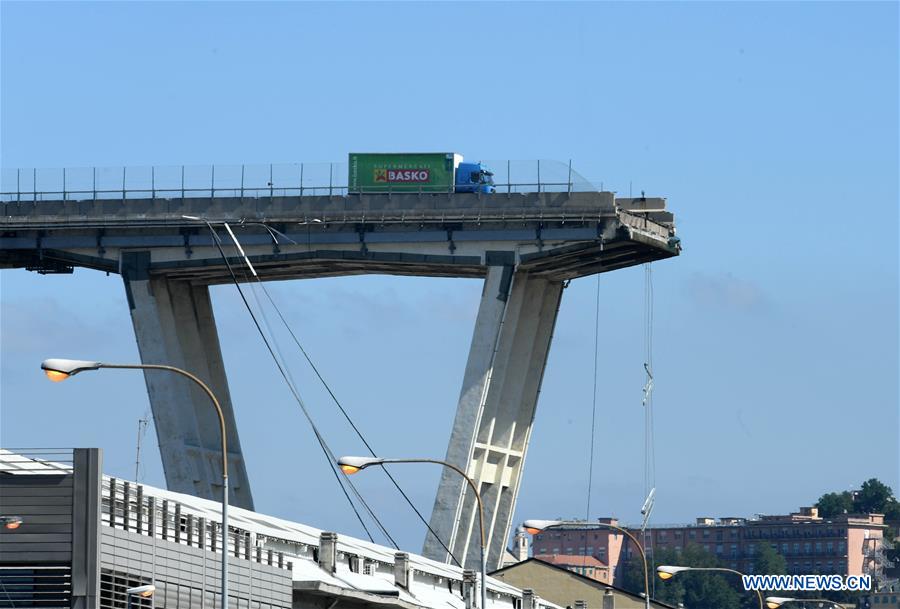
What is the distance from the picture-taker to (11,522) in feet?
181

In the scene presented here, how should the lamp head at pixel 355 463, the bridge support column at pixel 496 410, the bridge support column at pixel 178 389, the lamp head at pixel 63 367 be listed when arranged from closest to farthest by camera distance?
the lamp head at pixel 63 367 → the lamp head at pixel 355 463 → the bridge support column at pixel 496 410 → the bridge support column at pixel 178 389

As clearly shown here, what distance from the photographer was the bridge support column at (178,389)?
11975 cm

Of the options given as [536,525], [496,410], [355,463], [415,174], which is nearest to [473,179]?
[415,174]

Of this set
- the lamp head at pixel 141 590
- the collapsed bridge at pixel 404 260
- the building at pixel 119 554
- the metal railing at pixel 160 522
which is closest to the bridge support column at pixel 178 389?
the collapsed bridge at pixel 404 260

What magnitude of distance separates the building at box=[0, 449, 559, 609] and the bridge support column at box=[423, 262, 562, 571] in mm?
37507

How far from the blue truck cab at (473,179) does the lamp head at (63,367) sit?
66.7 metres

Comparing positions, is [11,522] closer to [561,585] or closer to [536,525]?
[536,525]

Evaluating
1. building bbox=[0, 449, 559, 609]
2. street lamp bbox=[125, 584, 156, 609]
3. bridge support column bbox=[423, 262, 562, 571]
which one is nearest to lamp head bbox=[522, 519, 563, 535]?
building bbox=[0, 449, 559, 609]

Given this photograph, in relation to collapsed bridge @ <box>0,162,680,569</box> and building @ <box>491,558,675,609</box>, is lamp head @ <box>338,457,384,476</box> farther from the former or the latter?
building @ <box>491,558,675,609</box>

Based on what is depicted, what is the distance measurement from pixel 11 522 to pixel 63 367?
6.51m

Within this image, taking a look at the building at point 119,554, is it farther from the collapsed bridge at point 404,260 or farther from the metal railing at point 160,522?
the collapsed bridge at point 404,260

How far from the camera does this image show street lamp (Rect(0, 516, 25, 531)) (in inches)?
2173

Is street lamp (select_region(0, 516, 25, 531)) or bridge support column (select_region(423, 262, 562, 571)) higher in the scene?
bridge support column (select_region(423, 262, 562, 571))

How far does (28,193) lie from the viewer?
391ft
